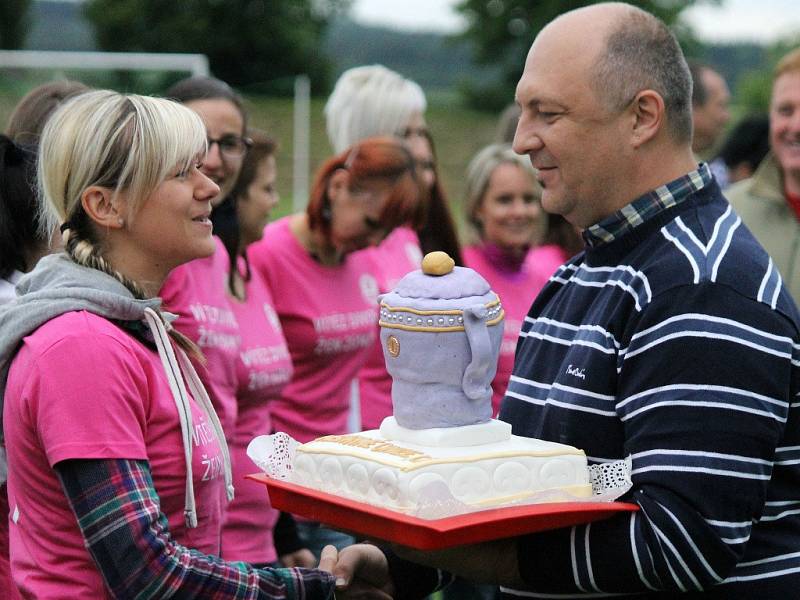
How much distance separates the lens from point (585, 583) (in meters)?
1.96

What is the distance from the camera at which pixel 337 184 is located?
4066 mm

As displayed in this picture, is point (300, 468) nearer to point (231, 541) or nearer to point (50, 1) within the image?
point (231, 541)

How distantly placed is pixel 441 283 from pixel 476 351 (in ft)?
0.46

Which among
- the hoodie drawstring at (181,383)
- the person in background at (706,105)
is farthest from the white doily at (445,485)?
the person in background at (706,105)

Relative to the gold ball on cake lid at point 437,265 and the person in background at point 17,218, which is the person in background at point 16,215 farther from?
the gold ball on cake lid at point 437,265

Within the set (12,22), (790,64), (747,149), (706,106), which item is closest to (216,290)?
(790,64)

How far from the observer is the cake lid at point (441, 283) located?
1.95 m

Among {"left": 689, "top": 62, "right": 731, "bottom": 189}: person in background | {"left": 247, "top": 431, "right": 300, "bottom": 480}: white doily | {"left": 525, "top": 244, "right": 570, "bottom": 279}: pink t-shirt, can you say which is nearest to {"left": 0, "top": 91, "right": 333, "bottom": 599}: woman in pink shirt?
{"left": 247, "top": 431, "right": 300, "bottom": 480}: white doily

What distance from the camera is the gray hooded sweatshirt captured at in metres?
2.05

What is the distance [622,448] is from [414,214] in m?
2.49

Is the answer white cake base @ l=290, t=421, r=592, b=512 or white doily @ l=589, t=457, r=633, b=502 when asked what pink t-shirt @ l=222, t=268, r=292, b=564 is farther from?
white doily @ l=589, t=457, r=633, b=502

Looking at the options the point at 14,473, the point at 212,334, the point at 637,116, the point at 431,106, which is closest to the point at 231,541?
the point at 212,334

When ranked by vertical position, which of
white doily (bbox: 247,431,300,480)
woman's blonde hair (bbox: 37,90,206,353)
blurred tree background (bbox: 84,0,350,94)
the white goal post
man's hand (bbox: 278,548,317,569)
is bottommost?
blurred tree background (bbox: 84,0,350,94)

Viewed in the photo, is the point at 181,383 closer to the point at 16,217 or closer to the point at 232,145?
the point at 16,217
